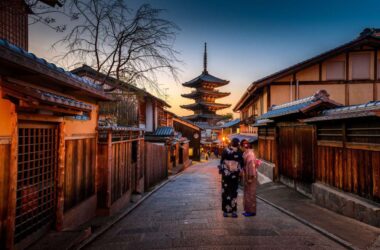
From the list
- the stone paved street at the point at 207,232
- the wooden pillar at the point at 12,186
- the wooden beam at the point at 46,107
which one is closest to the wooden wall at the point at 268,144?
the stone paved street at the point at 207,232

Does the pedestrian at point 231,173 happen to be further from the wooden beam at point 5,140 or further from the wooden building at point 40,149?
the wooden beam at point 5,140

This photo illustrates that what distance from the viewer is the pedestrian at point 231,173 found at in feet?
24.5

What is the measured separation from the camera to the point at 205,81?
171 ft

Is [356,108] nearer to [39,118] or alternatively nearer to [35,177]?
[39,118]

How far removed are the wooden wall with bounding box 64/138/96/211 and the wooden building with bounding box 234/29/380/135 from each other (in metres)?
11.7

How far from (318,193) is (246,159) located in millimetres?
3171

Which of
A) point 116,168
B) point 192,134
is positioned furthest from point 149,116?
point 116,168

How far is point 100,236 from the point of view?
6.32 meters

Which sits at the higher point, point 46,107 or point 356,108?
point 356,108

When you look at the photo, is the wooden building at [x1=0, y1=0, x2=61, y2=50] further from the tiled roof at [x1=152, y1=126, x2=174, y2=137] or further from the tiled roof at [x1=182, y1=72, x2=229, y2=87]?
the tiled roof at [x1=182, y1=72, x2=229, y2=87]

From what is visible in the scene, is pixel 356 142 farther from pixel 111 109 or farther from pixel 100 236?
pixel 111 109

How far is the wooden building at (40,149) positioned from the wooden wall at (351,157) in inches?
266

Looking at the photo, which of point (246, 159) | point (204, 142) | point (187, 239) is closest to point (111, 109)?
point (246, 159)

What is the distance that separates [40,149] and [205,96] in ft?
160
